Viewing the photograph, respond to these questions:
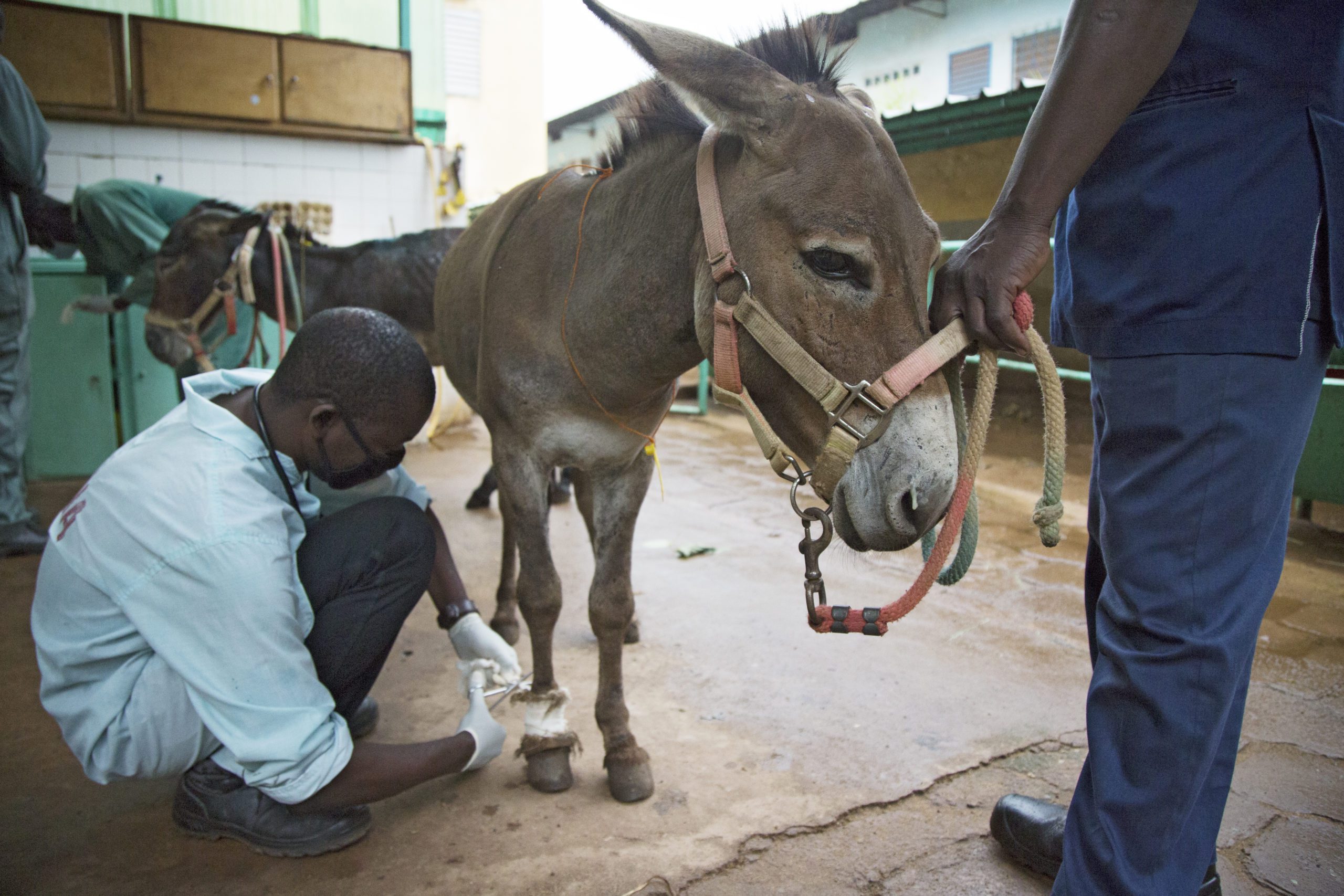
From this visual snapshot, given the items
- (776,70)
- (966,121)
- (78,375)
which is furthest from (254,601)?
(966,121)

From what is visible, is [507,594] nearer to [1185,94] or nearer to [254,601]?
[254,601]

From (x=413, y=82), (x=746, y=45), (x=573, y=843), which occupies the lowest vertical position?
(x=573, y=843)

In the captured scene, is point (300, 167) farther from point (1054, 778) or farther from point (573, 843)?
point (1054, 778)

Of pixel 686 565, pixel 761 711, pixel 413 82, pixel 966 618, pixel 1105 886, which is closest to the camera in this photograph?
pixel 1105 886

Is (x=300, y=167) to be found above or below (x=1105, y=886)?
above

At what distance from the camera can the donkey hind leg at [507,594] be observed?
318 cm

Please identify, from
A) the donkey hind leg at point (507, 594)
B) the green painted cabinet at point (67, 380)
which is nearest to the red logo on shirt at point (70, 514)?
the donkey hind leg at point (507, 594)

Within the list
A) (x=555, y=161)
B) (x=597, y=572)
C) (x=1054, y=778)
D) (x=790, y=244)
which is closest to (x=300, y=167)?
(x=597, y=572)

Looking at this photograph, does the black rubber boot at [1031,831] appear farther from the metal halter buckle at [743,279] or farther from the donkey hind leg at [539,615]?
the metal halter buckle at [743,279]

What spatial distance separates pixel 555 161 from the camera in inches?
809

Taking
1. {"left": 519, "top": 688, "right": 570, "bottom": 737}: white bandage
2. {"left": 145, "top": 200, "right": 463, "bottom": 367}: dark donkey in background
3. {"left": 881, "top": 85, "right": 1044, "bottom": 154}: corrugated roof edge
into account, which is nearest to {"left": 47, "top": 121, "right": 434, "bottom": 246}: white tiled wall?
{"left": 145, "top": 200, "right": 463, "bottom": 367}: dark donkey in background

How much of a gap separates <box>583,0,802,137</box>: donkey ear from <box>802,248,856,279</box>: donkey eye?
0.95 feet

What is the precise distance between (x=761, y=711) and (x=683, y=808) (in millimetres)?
540

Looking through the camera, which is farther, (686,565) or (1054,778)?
(686,565)
